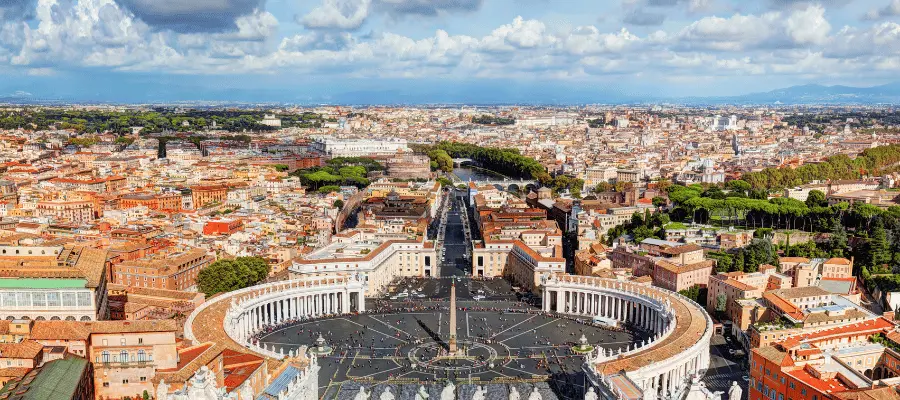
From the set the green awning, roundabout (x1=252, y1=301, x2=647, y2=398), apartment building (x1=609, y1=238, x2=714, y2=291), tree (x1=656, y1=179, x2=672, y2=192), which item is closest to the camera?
the green awning

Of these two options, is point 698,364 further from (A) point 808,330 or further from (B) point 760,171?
(B) point 760,171

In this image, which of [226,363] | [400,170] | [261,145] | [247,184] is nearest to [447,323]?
[226,363]

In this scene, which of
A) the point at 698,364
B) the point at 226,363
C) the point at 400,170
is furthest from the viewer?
the point at 400,170

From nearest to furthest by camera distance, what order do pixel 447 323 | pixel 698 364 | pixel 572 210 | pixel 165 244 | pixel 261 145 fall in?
pixel 698 364 → pixel 447 323 → pixel 165 244 → pixel 572 210 → pixel 261 145

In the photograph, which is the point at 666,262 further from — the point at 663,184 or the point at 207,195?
the point at 207,195

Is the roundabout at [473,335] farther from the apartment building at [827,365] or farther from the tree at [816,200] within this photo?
the tree at [816,200]

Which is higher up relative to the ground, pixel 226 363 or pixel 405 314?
pixel 226 363

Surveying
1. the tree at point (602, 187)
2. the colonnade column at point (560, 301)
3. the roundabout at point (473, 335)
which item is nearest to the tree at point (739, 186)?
the tree at point (602, 187)

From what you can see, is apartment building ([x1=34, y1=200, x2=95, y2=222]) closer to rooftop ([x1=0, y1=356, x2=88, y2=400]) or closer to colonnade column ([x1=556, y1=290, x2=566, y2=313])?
colonnade column ([x1=556, y1=290, x2=566, y2=313])

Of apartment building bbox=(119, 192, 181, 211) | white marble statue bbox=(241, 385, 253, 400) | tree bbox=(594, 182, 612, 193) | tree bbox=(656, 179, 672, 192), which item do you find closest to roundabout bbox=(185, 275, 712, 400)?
white marble statue bbox=(241, 385, 253, 400)
